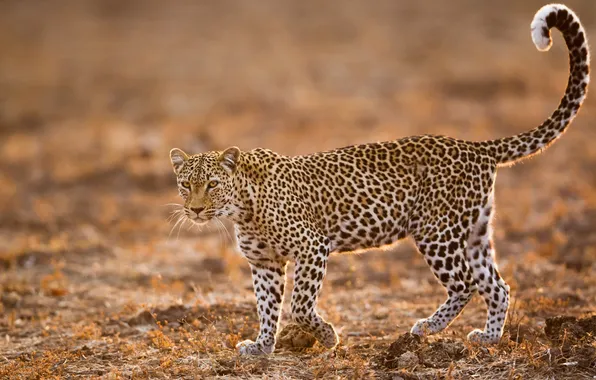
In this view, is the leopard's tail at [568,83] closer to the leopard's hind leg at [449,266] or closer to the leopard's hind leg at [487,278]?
the leopard's hind leg at [487,278]

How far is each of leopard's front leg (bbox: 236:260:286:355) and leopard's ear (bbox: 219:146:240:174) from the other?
0.99 m

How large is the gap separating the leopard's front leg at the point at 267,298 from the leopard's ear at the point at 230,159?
991mm


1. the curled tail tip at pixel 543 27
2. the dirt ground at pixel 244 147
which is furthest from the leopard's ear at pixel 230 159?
the curled tail tip at pixel 543 27

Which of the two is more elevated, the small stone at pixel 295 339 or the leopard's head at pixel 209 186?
the leopard's head at pixel 209 186

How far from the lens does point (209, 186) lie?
869 centimetres

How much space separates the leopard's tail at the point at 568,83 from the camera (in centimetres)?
880

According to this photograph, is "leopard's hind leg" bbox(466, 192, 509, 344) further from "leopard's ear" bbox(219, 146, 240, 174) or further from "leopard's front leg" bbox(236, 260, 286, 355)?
"leopard's ear" bbox(219, 146, 240, 174)

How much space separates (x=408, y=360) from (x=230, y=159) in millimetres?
2420

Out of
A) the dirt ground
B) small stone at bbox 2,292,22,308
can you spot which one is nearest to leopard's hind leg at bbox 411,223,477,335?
the dirt ground

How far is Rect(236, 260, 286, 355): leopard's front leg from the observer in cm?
911

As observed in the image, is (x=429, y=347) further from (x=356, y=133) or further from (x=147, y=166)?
(x=356, y=133)

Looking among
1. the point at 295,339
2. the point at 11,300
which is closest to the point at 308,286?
the point at 295,339

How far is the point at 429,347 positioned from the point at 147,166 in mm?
13294

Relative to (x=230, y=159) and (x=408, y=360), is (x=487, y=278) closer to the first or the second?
(x=408, y=360)
